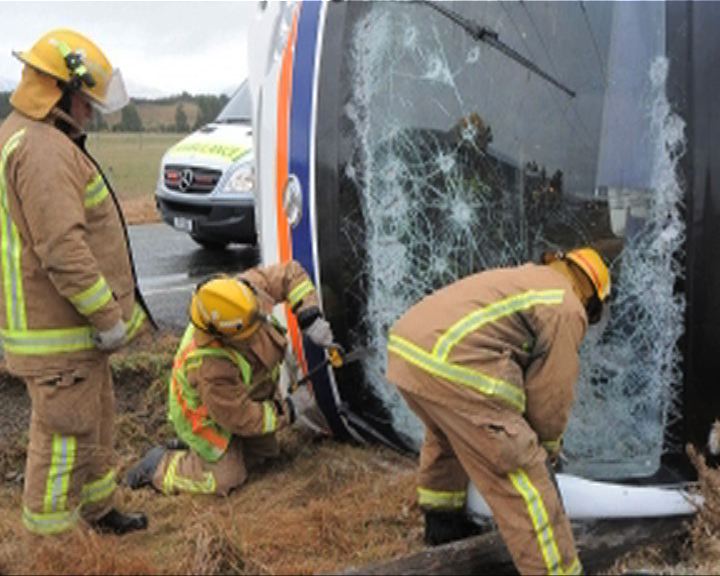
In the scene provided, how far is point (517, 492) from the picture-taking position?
271cm

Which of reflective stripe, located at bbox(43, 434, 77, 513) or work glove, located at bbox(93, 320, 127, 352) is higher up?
work glove, located at bbox(93, 320, 127, 352)

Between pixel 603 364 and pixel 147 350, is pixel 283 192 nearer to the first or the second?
pixel 603 364

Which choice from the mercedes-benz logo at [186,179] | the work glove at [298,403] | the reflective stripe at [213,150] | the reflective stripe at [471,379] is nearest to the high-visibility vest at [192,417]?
the work glove at [298,403]

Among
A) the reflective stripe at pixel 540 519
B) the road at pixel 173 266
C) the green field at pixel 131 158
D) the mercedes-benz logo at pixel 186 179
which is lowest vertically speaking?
the green field at pixel 131 158

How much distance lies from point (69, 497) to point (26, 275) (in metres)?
0.77

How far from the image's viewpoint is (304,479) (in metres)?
3.82

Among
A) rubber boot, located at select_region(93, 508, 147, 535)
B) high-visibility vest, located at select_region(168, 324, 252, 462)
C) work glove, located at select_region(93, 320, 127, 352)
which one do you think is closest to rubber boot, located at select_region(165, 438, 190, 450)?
high-visibility vest, located at select_region(168, 324, 252, 462)

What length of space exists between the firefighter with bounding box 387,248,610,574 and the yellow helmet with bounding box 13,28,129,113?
4.11 ft

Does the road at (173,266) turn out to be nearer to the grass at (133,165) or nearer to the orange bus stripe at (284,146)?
the grass at (133,165)

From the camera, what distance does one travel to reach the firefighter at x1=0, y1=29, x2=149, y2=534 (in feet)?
9.55

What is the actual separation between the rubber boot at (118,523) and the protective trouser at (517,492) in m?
1.25

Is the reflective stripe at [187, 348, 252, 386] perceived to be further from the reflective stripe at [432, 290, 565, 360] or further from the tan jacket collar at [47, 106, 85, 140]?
the reflective stripe at [432, 290, 565, 360]

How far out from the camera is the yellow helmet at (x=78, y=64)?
9.86ft

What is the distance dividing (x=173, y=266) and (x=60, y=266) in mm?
5678
